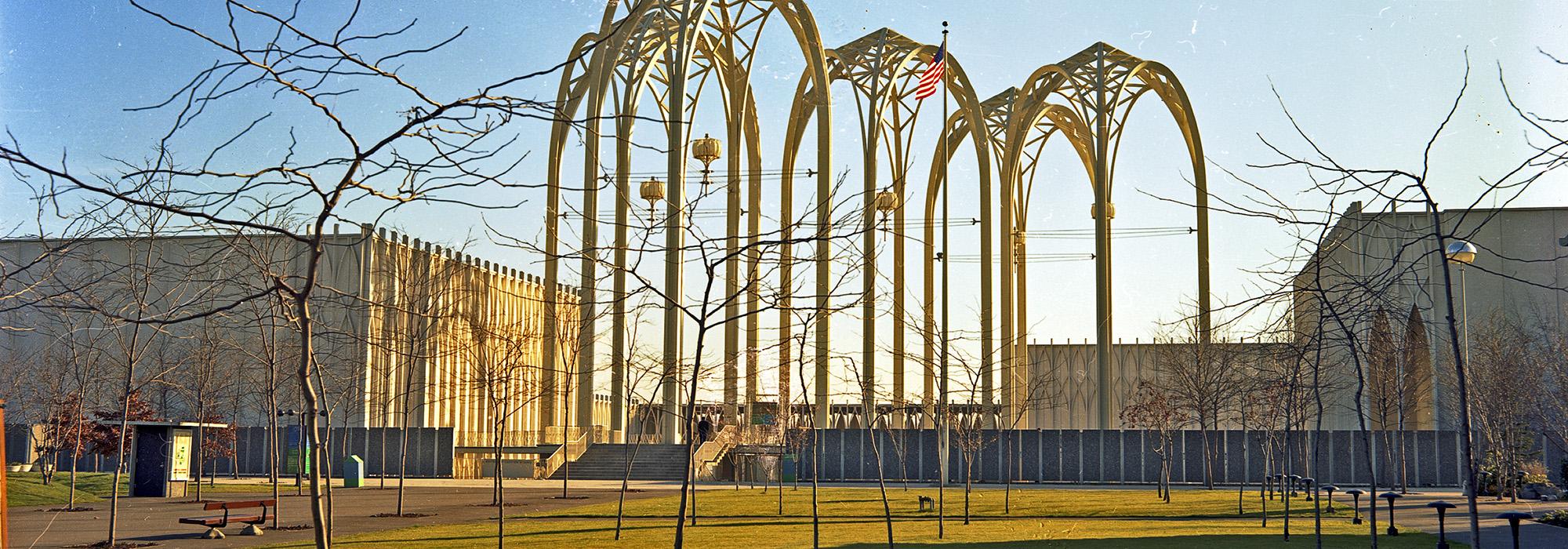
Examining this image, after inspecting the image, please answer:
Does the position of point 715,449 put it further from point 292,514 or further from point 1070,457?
point 292,514

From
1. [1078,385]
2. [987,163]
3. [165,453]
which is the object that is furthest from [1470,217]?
[165,453]

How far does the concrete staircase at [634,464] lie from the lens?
151ft

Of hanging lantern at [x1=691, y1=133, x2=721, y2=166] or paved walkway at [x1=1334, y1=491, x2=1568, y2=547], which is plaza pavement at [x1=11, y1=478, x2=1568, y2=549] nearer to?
paved walkway at [x1=1334, y1=491, x2=1568, y2=547]

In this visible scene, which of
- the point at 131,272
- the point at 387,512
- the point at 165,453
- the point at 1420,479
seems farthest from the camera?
the point at 1420,479

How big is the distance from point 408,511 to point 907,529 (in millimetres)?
11308

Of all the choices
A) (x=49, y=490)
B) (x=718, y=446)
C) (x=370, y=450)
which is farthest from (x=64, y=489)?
(x=718, y=446)

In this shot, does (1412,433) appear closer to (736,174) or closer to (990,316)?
(990,316)

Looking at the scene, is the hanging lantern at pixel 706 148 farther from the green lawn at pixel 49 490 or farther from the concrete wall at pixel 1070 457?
the green lawn at pixel 49 490

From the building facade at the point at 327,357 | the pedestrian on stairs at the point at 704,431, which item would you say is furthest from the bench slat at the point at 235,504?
the pedestrian on stairs at the point at 704,431

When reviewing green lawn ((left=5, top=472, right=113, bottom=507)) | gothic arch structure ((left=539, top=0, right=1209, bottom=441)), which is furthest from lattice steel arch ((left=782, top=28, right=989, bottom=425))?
green lawn ((left=5, top=472, right=113, bottom=507))

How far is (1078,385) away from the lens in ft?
214

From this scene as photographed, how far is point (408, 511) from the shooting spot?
28250 millimetres

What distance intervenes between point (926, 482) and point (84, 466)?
119ft

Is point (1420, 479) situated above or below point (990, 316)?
below
